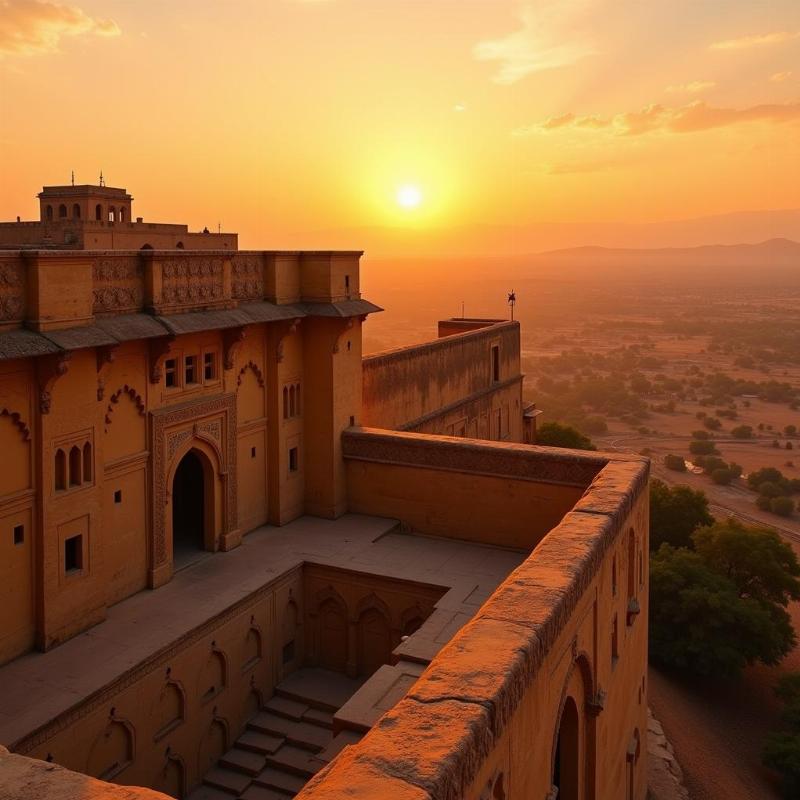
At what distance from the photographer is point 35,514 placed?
1034 centimetres

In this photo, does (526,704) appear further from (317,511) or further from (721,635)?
(721,635)

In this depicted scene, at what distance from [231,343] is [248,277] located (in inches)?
52.3

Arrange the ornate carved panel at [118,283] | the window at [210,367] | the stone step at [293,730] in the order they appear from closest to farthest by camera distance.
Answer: the ornate carved panel at [118,283] → the stone step at [293,730] → the window at [210,367]

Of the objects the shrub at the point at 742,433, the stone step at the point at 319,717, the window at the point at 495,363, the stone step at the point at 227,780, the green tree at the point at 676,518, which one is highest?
the window at the point at 495,363

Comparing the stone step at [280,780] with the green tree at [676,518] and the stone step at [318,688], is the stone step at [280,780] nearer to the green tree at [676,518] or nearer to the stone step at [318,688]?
the stone step at [318,688]

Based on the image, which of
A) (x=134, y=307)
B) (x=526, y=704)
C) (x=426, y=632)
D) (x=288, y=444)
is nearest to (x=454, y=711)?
(x=526, y=704)

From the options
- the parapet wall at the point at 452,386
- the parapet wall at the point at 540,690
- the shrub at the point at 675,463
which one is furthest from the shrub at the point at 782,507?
the parapet wall at the point at 540,690

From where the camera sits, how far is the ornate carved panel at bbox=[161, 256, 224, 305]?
40.1 feet

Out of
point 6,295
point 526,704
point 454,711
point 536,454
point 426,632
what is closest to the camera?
point 454,711

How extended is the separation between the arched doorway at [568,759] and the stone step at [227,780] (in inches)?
187

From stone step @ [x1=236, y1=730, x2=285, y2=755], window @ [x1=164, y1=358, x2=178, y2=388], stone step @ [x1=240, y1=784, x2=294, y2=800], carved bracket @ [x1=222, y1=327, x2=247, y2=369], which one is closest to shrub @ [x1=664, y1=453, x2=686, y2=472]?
carved bracket @ [x1=222, y1=327, x2=247, y2=369]

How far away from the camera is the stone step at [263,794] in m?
10.9

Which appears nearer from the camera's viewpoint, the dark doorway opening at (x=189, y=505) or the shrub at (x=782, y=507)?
the dark doorway opening at (x=189, y=505)

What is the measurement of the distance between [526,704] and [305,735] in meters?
6.94
